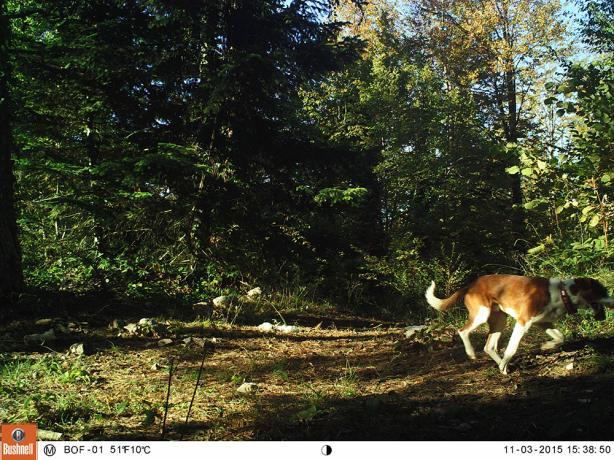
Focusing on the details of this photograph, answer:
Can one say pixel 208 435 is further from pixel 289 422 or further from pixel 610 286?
pixel 610 286

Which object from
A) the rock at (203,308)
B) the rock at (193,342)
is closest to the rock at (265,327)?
the rock at (203,308)

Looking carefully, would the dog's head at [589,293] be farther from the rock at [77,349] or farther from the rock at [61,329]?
the rock at [61,329]

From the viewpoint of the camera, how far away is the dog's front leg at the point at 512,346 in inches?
164

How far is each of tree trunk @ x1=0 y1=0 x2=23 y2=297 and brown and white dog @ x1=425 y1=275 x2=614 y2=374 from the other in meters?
6.30

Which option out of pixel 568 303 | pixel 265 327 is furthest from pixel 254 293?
pixel 568 303

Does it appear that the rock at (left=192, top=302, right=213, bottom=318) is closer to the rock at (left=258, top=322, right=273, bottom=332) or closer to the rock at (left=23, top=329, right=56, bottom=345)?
the rock at (left=258, top=322, right=273, bottom=332)

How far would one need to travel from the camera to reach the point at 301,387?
4480 millimetres

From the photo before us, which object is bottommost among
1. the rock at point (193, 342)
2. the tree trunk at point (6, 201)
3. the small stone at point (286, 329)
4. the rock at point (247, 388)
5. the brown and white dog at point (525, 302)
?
the small stone at point (286, 329)

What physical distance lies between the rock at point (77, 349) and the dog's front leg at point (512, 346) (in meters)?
4.06

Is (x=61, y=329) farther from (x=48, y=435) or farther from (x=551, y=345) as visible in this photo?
(x=551, y=345)

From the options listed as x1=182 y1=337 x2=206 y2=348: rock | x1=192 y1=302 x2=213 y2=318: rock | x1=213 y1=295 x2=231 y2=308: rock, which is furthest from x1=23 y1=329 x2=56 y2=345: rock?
x1=213 y1=295 x2=231 y2=308: rock

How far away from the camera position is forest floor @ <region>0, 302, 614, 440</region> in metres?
3.19

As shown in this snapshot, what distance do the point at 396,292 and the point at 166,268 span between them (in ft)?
21.0
